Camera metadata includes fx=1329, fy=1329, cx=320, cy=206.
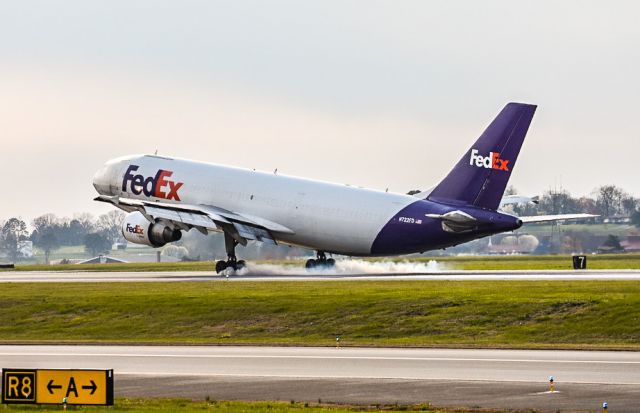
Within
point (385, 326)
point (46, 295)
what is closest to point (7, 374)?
point (385, 326)

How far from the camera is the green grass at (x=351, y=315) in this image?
48.4 m

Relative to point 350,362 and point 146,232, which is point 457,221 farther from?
point 350,362

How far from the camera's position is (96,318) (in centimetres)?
5903

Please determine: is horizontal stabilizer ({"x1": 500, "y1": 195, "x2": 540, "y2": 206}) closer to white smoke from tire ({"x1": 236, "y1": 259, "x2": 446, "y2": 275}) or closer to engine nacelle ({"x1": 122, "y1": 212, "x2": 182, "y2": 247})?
white smoke from tire ({"x1": 236, "y1": 259, "x2": 446, "y2": 275})

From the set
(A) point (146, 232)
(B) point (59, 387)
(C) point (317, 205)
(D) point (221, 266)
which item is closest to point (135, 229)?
(A) point (146, 232)

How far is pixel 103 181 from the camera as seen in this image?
320ft

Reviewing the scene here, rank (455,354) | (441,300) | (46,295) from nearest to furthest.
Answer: (455,354) → (441,300) → (46,295)

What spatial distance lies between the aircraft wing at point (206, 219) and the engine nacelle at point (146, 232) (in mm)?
679

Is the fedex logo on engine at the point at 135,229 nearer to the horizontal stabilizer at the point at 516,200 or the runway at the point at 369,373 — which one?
the horizontal stabilizer at the point at 516,200

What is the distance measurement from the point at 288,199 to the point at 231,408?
58587 millimetres

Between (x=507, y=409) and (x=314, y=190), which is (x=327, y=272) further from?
(x=507, y=409)

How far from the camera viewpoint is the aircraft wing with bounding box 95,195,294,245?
8688cm

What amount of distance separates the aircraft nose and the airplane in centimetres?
10

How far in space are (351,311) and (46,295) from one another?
1957 centimetres
